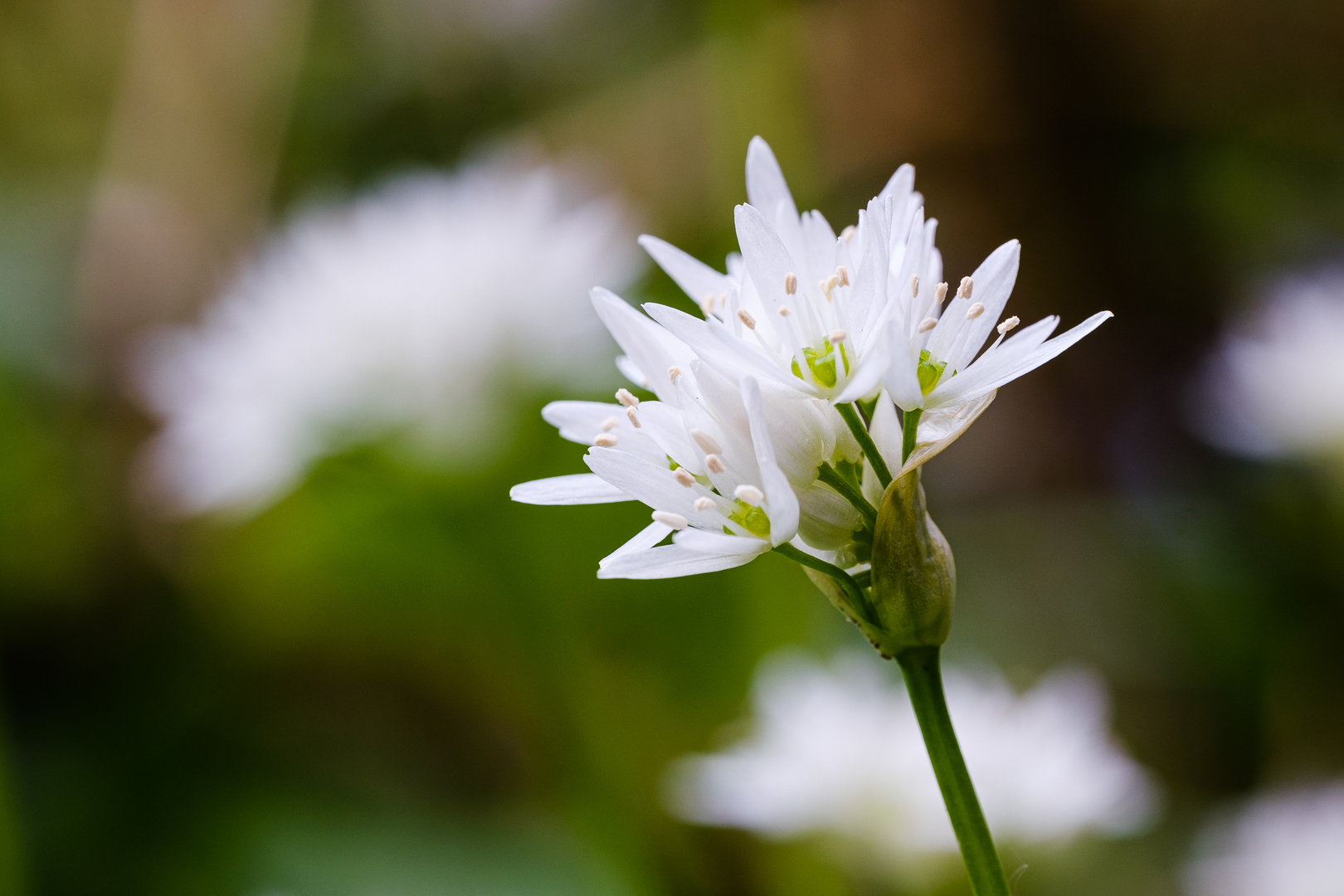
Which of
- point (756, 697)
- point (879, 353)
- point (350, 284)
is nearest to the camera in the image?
point (879, 353)

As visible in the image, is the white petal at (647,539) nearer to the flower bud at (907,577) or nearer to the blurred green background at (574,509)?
the flower bud at (907,577)

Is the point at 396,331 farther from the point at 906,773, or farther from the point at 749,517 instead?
the point at 749,517

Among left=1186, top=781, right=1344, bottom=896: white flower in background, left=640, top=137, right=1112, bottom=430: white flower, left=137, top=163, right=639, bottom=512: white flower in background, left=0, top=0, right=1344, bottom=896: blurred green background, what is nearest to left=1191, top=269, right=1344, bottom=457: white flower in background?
left=0, top=0, right=1344, bottom=896: blurred green background

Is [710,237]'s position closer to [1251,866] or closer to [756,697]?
[756,697]

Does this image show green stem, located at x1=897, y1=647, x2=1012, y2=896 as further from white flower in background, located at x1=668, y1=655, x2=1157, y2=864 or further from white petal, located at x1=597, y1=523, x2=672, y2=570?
white flower in background, located at x1=668, y1=655, x2=1157, y2=864

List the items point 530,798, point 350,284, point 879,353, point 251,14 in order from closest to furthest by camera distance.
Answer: point 879,353 → point 350,284 → point 530,798 → point 251,14

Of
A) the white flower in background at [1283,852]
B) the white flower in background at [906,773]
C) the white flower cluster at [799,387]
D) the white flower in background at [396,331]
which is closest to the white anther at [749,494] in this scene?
the white flower cluster at [799,387]

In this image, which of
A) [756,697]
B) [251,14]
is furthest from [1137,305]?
[251,14]
